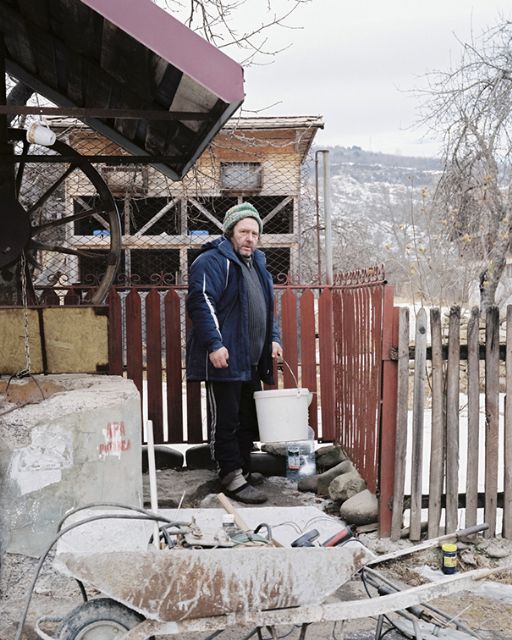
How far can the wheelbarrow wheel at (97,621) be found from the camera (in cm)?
299

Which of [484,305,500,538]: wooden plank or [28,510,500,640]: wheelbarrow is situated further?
[484,305,500,538]: wooden plank

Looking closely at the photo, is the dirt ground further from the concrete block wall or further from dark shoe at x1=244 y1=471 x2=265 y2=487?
dark shoe at x1=244 y1=471 x2=265 y2=487

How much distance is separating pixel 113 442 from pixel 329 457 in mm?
2961

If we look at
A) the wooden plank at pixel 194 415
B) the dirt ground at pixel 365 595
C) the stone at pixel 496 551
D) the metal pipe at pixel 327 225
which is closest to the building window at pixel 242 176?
the metal pipe at pixel 327 225

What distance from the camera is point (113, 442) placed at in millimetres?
4395

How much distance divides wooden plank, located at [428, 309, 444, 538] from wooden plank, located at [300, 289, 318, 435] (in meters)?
1.97

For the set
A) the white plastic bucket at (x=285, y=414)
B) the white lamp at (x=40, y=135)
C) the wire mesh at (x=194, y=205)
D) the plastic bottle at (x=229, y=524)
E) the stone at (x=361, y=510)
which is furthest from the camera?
the wire mesh at (x=194, y=205)

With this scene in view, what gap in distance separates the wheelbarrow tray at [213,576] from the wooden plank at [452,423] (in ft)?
7.31

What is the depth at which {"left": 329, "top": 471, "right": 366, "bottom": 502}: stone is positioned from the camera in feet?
19.0

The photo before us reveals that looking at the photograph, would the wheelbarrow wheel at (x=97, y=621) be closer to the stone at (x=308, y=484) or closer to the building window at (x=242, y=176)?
the stone at (x=308, y=484)

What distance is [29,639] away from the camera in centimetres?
382

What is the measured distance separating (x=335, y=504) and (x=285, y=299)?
1.96 metres

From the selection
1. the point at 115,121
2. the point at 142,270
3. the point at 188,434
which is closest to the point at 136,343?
the point at 188,434

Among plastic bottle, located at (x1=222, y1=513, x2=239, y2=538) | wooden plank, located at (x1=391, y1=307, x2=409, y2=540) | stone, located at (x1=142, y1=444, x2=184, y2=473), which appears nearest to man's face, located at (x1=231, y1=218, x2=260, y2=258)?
wooden plank, located at (x1=391, y1=307, x2=409, y2=540)
